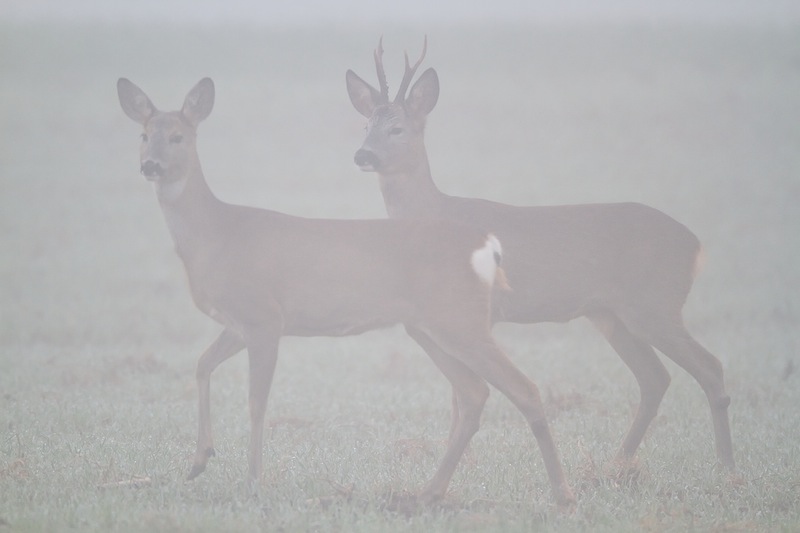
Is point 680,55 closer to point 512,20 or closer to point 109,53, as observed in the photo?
point 512,20

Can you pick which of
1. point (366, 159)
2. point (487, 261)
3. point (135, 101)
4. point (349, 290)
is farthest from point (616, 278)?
point (135, 101)

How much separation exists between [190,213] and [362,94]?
2248mm

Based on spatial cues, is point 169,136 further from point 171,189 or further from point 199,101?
point 199,101

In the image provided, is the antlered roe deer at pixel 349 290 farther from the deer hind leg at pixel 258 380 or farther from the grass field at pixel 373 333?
the grass field at pixel 373 333

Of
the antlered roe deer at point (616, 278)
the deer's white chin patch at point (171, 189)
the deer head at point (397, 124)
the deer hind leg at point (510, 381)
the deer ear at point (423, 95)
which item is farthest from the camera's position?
the deer ear at point (423, 95)

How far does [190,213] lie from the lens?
6883 millimetres

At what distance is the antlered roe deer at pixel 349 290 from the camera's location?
20.7 ft

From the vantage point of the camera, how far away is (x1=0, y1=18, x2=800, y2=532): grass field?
6.33 meters

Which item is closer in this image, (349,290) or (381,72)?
(349,290)

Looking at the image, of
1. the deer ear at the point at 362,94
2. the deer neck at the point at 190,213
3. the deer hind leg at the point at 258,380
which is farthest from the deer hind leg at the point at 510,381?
the deer ear at the point at 362,94

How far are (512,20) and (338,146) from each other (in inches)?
522

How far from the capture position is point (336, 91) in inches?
1446

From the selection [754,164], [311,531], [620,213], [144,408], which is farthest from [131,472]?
[754,164]

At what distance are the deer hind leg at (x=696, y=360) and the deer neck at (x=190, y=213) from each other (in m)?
2.57
